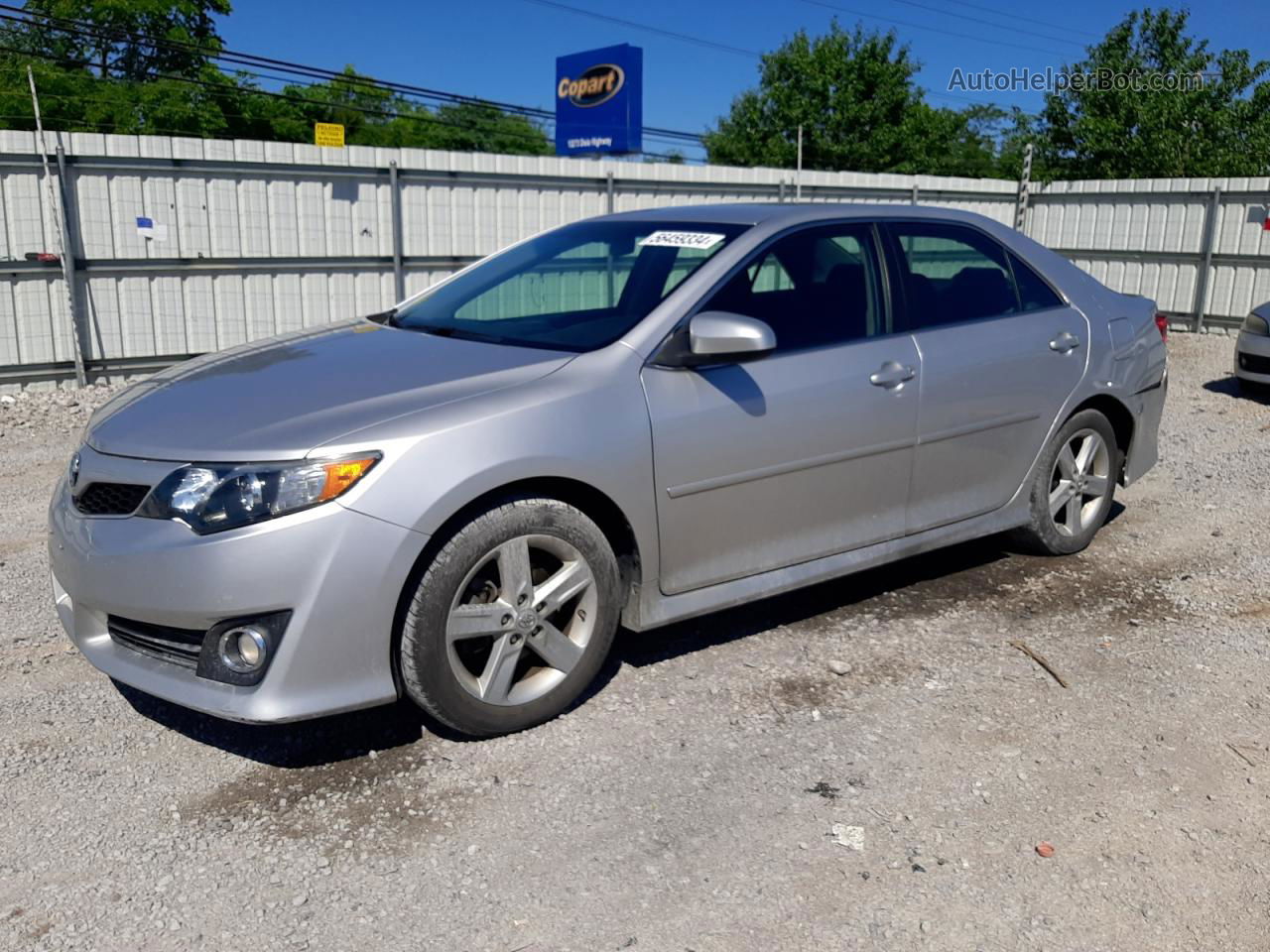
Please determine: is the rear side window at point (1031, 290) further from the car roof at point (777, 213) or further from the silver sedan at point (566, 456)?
the car roof at point (777, 213)

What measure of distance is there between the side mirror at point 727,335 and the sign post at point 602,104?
26355 mm

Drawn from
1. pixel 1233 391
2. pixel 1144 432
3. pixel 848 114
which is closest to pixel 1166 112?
pixel 848 114

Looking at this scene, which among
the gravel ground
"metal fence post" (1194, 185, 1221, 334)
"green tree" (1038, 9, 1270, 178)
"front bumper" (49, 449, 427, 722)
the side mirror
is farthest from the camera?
"green tree" (1038, 9, 1270, 178)

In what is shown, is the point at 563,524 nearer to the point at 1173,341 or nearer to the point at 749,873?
the point at 749,873

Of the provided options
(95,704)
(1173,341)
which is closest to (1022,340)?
(95,704)

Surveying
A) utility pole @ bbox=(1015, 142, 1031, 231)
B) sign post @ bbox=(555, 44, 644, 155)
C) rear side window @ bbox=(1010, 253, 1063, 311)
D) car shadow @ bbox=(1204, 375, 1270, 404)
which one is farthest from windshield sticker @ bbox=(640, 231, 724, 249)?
sign post @ bbox=(555, 44, 644, 155)

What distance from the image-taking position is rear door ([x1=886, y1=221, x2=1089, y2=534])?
4.46 meters

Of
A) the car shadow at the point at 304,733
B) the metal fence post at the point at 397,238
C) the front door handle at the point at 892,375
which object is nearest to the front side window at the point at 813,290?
the front door handle at the point at 892,375

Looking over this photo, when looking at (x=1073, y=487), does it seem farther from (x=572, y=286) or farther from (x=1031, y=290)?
(x=572, y=286)

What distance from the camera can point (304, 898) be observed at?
2.71 meters

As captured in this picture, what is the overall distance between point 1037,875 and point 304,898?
6.01 feet

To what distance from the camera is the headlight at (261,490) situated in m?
2.99

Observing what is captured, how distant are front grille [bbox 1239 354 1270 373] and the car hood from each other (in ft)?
29.3

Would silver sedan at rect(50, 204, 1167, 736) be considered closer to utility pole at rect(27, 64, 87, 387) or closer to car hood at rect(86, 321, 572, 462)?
car hood at rect(86, 321, 572, 462)
